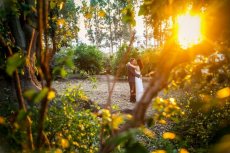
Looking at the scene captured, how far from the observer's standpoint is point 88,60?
26453 mm

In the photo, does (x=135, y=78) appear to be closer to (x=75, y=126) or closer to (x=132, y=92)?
(x=132, y=92)

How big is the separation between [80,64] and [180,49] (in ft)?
83.1

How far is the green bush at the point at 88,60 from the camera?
2641 centimetres

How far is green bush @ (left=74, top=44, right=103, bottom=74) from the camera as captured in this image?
86.6 ft

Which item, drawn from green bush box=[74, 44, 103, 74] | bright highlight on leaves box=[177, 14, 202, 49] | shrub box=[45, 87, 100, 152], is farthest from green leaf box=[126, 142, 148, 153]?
green bush box=[74, 44, 103, 74]

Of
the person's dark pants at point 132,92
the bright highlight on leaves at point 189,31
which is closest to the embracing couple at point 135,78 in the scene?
the person's dark pants at point 132,92

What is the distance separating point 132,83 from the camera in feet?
48.4

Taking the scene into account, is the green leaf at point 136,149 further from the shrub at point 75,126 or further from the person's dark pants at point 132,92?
the person's dark pants at point 132,92

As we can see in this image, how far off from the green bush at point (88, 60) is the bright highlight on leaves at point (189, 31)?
24.8m

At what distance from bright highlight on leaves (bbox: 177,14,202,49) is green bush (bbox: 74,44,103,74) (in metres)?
24.8

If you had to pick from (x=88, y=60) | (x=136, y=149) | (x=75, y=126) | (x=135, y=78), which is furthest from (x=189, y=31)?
(x=88, y=60)

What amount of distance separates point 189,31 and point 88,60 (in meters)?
25.3

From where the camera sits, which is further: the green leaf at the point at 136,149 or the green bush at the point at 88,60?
the green bush at the point at 88,60

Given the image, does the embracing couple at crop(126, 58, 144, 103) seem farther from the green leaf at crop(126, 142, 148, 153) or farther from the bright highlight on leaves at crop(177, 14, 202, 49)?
the green leaf at crop(126, 142, 148, 153)
